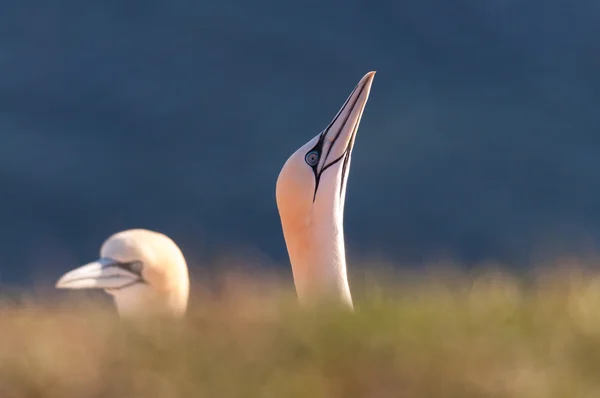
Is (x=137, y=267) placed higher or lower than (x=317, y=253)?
higher

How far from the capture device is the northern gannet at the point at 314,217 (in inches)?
302

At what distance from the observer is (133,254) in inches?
400

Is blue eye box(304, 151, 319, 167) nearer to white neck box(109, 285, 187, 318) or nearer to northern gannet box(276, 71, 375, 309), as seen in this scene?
northern gannet box(276, 71, 375, 309)

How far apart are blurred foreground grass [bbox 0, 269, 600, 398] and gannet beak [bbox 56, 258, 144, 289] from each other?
17.8 ft

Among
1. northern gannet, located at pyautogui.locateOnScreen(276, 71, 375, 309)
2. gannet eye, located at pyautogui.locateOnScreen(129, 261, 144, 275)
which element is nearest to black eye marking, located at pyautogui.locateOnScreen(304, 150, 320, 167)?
northern gannet, located at pyautogui.locateOnScreen(276, 71, 375, 309)

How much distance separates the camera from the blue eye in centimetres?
804

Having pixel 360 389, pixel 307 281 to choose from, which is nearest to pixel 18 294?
pixel 307 281

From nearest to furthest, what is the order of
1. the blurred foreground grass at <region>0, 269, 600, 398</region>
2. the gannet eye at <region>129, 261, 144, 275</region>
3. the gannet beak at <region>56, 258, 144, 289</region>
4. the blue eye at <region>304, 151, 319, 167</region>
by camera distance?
1. the blurred foreground grass at <region>0, 269, 600, 398</region>
2. the blue eye at <region>304, 151, 319, 167</region>
3. the gannet beak at <region>56, 258, 144, 289</region>
4. the gannet eye at <region>129, 261, 144, 275</region>

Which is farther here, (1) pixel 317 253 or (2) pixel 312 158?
(2) pixel 312 158

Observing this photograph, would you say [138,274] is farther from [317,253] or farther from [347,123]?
[317,253]

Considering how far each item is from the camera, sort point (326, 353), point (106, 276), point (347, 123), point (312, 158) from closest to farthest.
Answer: point (326, 353) → point (312, 158) → point (347, 123) → point (106, 276)

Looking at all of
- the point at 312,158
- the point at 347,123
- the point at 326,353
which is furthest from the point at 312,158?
the point at 326,353

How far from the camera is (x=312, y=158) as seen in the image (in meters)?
8.07

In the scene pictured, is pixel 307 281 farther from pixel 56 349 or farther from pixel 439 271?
pixel 56 349
